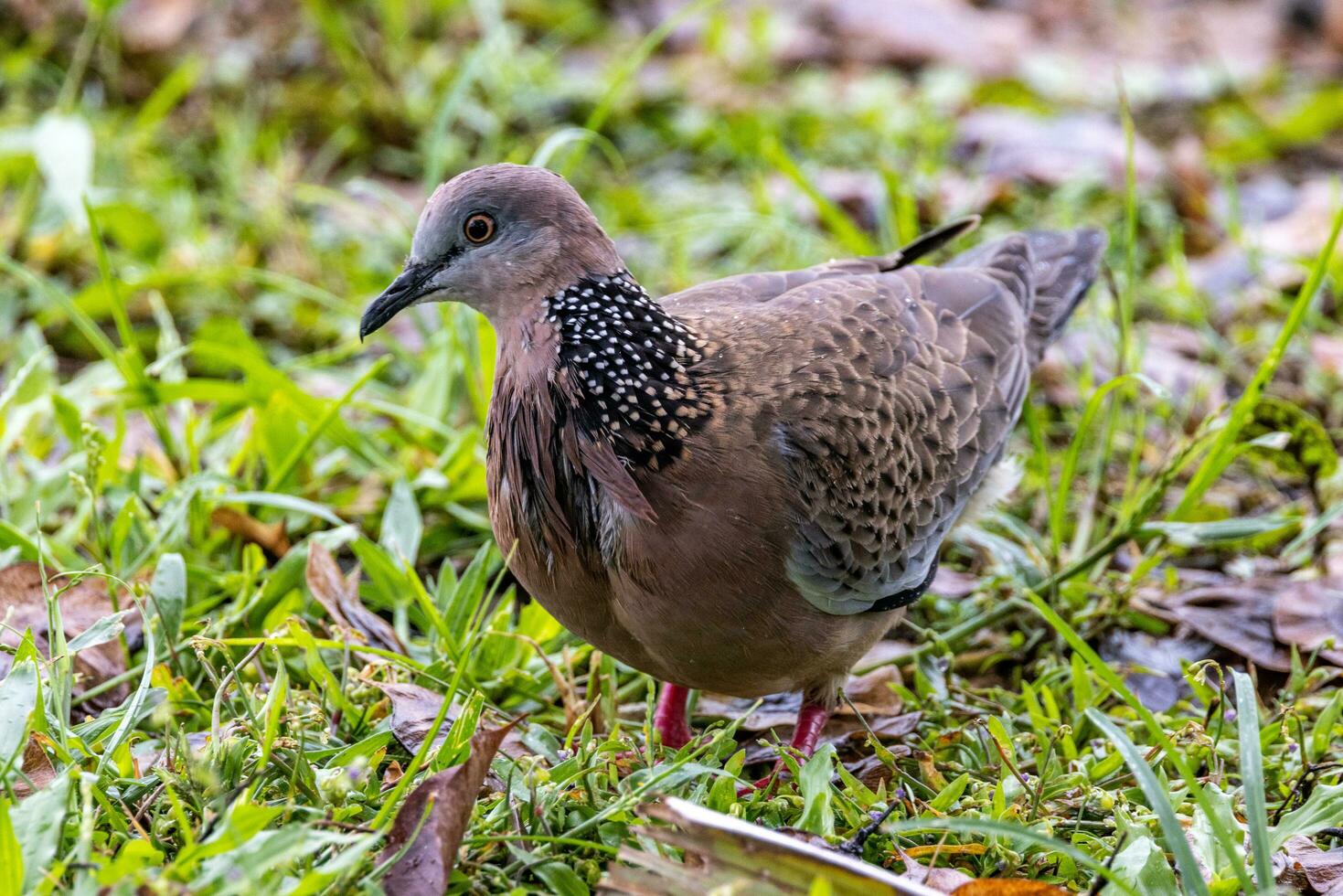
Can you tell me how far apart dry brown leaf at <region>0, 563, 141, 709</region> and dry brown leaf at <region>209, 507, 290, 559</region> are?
40cm

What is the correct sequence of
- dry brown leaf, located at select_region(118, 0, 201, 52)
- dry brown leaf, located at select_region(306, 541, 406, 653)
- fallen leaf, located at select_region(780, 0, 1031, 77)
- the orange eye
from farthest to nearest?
fallen leaf, located at select_region(780, 0, 1031, 77), dry brown leaf, located at select_region(118, 0, 201, 52), dry brown leaf, located at select_region(306, 541, 406, 653), the orange eye

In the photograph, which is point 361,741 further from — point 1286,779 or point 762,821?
point 1286,779

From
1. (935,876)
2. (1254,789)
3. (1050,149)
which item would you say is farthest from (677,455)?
(1050,149)

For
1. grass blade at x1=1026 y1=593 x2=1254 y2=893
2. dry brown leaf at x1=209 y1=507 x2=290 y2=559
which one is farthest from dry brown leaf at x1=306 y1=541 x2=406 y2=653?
grass blade at x1=1026 y1=593 x2=1254 y2=893

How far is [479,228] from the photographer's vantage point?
3.15 meters

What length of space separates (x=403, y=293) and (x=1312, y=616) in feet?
8.14

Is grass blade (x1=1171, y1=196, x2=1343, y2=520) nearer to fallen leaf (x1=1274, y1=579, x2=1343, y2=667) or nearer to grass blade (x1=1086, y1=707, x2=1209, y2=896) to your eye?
fallen leaf (x1=1274, y1=579, x2=1343, y2=667)

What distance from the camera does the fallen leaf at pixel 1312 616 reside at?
12.3 feet

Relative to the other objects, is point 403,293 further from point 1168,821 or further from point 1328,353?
point 1328,353

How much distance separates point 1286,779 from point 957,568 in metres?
1.28

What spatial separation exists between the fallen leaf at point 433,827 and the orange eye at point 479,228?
112cm

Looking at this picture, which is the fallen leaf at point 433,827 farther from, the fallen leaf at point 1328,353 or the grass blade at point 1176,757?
the fallen leaf at point 1328,353

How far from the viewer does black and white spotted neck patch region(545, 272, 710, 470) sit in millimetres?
3018

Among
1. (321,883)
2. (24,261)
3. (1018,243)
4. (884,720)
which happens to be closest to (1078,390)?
(1018,243)
